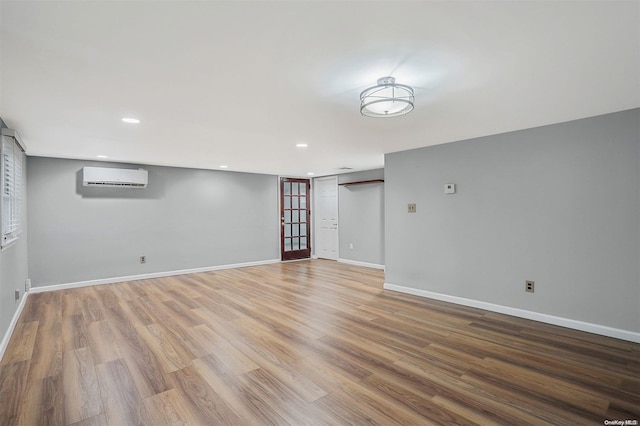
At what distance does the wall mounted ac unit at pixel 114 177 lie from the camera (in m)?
5.09

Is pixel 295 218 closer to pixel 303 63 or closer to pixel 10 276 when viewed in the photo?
pixel 10 276

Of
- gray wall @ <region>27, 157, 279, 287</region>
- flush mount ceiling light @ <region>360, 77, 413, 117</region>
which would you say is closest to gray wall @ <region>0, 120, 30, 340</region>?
gray wall @ <region>27, 157, 279, 287</region>

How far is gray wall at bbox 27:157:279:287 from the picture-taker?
4902 millimetres

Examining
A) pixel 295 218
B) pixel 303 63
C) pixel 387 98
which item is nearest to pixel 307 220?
pixel 295 218

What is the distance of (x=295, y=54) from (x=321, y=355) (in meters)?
2.35

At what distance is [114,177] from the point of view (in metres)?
5.25

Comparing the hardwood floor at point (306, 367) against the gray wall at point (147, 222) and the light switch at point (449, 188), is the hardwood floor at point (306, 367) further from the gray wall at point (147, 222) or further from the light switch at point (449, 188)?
the light switch at point (449, 188)

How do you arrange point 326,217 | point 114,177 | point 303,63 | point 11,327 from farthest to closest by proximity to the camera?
1. point 326,217
2. point 114,177
3. point 11,327
4. point 303,63

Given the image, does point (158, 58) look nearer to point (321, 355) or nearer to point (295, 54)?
point (295, 54)

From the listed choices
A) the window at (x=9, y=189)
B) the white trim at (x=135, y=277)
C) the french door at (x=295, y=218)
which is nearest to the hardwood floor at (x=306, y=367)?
the white trim at (x=135, y=277)

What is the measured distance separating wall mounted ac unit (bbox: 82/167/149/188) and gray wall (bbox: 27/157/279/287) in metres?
0.15

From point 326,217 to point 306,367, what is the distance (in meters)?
5.77

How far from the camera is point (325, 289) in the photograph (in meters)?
4.92

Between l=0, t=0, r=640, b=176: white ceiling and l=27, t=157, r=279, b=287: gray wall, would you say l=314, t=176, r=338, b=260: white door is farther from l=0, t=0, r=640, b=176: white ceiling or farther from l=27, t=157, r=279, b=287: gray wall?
l=0, t=0, r=640, b=176: white ceiling
